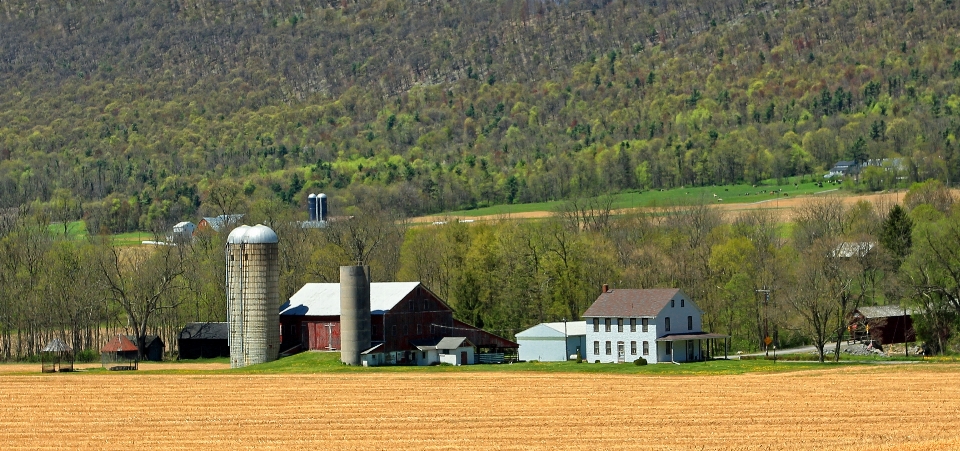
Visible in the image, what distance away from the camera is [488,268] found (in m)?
102

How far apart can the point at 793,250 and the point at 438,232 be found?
29397 millimetres

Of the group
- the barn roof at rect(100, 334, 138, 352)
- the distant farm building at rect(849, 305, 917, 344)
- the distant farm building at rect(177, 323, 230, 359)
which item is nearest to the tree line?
the distant farm building at rect(849, 305, 917, 344)

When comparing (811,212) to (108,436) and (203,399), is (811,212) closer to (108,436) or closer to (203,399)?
(203,399)

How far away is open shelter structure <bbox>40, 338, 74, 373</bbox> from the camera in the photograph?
277 ft

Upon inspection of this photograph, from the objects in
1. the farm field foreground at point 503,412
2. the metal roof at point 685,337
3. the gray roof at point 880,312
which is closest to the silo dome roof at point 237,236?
the farm field foreground at point 503,412

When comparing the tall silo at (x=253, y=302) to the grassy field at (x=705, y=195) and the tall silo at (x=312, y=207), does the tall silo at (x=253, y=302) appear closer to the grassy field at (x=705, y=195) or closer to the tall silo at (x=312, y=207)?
the tall silo at (x=312, y=207)

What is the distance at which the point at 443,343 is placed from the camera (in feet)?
278

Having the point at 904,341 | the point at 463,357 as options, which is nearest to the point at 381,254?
the point at 463,357

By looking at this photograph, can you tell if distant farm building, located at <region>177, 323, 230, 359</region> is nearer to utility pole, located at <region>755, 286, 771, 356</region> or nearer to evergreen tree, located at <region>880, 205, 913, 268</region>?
utility pole, located at <region>755, 286, 771, 356</region>

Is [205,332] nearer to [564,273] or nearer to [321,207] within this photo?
[564,273]

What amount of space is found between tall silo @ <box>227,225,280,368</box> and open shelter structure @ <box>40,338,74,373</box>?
9.73 m

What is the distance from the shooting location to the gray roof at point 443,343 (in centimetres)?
8431

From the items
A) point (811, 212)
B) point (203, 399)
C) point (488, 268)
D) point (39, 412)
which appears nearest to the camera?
point (39, 412)

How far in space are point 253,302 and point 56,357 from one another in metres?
13.9
